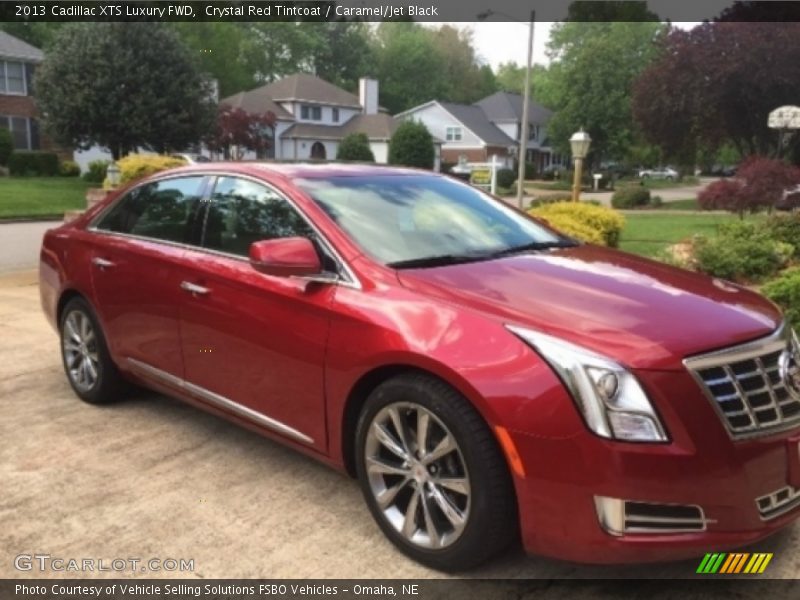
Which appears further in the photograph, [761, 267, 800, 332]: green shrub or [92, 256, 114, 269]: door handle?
[761, 267, 800, 332]: green shrub

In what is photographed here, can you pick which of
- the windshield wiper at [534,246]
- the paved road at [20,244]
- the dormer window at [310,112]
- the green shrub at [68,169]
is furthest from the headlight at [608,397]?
the dormer window at [310,112]

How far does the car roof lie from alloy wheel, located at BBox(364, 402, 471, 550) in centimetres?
147

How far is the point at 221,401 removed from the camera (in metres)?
3.88

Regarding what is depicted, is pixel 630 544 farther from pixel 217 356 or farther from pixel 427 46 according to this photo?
pixel 427 46

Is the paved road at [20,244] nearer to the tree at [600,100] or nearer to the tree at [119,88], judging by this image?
the tree at [119,88]

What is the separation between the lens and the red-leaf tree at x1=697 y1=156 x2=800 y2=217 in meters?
17.9

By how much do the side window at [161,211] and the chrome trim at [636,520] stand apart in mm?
2593

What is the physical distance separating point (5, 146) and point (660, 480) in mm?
36886

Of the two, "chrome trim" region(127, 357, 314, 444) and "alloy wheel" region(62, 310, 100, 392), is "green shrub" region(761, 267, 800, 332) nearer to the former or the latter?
"chrome trim" region(127, 357, 314, 444)

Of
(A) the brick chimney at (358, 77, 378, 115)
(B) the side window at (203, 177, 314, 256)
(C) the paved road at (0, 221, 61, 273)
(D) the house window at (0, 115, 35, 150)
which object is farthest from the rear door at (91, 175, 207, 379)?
(A) the brick chimney at (358, 77, 378, 115)

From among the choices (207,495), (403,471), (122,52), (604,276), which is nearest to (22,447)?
(207,495)

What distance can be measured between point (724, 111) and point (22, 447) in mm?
38961

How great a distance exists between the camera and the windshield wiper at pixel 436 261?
332 centimetres

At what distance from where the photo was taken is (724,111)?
123 feet
